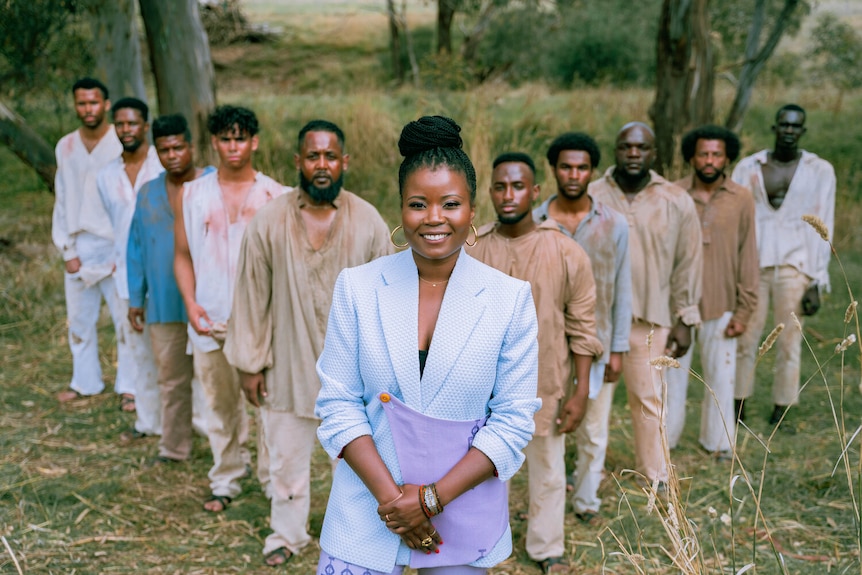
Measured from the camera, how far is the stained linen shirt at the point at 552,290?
385cm

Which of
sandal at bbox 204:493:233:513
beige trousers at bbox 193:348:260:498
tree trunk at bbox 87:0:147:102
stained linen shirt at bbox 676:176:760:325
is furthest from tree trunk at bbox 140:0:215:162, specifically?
stained linen shirt at bbox 676:176:760:325

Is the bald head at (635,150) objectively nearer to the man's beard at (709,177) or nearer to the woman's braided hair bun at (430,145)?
the man's beard at (709,177)

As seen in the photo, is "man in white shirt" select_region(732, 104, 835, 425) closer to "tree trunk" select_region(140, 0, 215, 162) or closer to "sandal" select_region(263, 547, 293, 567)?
"sandal" select_region(263, 547, 293, 567)

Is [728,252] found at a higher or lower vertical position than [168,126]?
lower

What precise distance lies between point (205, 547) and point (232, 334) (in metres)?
1.12

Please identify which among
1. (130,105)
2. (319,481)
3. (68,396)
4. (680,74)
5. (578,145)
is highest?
(680,74)

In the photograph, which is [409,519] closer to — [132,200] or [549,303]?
[549,303]

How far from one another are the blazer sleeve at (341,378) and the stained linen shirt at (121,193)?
3181mm

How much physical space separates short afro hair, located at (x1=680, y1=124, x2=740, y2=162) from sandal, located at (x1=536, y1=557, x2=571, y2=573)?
8.44 ft

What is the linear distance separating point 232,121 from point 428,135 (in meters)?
2.22

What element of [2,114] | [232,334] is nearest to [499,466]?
[232,334]

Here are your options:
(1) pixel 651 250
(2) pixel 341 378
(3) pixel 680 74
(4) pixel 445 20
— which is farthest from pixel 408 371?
(4) pixel 445 20

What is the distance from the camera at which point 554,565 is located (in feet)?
13.4

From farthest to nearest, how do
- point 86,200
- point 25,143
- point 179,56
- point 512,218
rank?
point 25,143 < point 179,56 < point 86,200 < point 512,218
